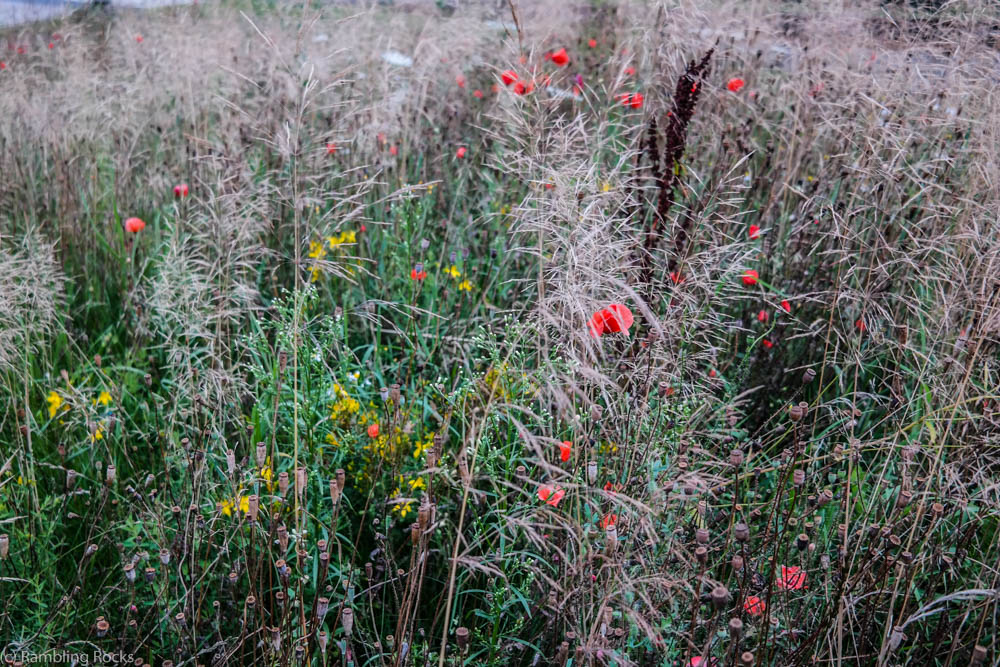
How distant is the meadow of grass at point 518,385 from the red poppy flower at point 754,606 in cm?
2

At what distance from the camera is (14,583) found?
188 centimetres

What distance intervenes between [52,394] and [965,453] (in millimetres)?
2768

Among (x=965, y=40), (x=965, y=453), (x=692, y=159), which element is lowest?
(x=965, y=453)

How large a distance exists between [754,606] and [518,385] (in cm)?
80

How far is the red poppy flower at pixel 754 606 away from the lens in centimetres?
151

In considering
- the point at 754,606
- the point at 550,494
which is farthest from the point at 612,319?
the point at 754,606

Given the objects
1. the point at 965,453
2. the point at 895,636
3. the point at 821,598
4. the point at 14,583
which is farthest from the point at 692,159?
the point at 14,583

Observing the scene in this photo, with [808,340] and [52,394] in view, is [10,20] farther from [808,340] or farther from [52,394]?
[808,340]

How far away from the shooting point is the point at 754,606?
1562 mm

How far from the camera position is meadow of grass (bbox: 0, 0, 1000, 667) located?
1.53 m

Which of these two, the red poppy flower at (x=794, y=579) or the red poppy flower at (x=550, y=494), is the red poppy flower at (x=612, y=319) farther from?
the red poppy flower at (x=794, y=579)

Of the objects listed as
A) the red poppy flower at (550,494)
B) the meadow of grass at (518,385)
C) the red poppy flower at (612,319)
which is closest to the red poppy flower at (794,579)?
the meadow of grass at (518,385)

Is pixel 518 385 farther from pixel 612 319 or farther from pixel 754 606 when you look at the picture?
pixel 754 606

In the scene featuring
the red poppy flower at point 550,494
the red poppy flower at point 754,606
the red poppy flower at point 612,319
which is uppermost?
the red poppy flower at point 612,319
